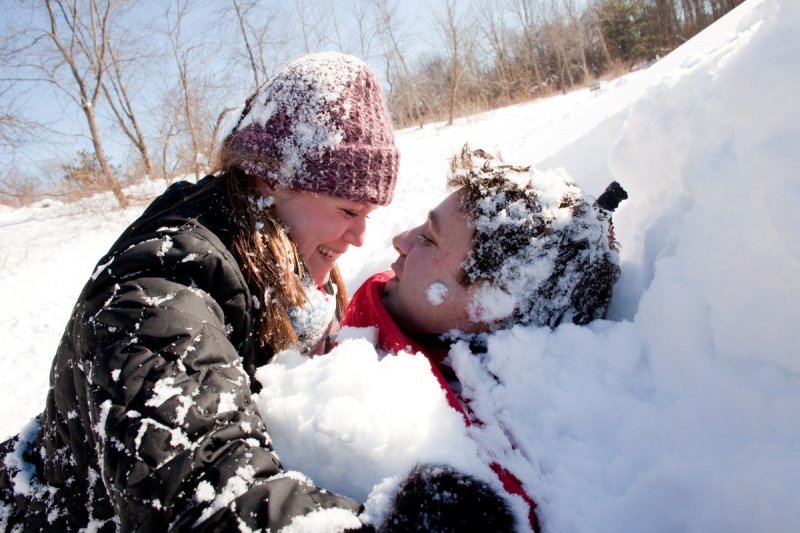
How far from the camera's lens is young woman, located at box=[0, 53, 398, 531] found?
92 cm

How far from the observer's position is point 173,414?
96 cm

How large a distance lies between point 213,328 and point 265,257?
0.44m

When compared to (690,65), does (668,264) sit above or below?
below

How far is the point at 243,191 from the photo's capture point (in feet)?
5.48

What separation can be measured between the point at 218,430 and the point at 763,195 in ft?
4.48

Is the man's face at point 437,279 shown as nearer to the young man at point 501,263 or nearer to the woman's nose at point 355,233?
the young man at point 501,263

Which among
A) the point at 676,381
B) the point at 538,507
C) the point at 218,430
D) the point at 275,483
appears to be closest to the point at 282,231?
the point at 218,430

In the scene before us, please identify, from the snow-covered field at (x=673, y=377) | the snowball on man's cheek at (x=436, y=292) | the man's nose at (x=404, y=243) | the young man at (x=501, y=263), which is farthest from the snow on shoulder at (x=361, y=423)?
the man's nose at (x=404, y=243)

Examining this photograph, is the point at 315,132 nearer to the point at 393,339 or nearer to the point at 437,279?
the point at 437,279

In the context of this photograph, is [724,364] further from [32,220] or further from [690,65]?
[32,220]

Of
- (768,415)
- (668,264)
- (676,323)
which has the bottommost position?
(768,415)

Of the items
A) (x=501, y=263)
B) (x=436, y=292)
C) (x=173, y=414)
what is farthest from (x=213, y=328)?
(x=501, y=263)

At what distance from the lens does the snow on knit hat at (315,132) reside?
5.44ft

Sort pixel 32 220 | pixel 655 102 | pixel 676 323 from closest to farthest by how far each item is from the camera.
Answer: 1. pixel 676 323
2. pixel 655 102
3. pixel 32 220
